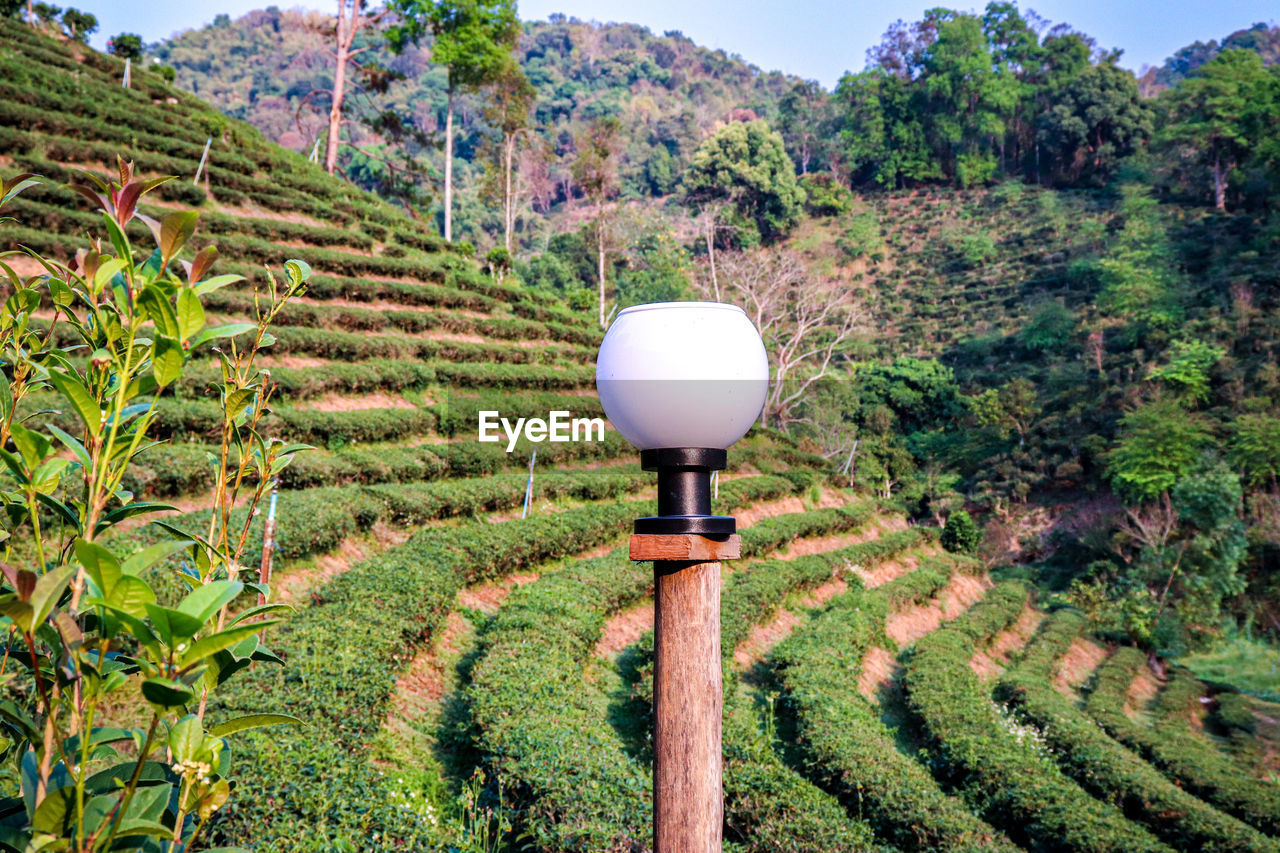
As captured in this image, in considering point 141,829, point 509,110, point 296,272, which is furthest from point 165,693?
point 509,110

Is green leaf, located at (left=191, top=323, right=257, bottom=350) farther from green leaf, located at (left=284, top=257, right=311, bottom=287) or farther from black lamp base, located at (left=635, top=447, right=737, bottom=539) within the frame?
black lamp base, located at (left=635, top=447, right=737, bottom=539)

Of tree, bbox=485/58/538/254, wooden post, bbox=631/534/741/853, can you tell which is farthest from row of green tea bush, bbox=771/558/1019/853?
tree, bbox=485/58/538/254

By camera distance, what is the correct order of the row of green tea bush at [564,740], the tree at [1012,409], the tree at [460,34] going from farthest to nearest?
the tree at [1012,409], the tree at [460,34], the row of green tea bush at [564,740]

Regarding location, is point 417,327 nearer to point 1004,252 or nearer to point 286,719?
point 286,719

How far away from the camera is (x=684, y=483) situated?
5.05ft

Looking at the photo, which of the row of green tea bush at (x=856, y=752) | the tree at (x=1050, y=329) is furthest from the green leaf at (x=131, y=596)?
the tree at (x=1050, y=329)

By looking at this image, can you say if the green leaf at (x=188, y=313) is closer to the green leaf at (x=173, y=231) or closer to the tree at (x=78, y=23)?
the green leaf at (x=173, y=231)

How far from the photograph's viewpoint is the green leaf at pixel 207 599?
2.40 feet

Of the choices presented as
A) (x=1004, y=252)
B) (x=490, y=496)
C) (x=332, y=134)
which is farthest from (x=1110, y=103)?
(x=490, y=496)

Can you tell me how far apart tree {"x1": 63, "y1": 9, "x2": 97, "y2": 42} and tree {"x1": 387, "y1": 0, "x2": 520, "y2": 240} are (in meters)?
6.39

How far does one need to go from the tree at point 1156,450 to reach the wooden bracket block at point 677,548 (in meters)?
20.4

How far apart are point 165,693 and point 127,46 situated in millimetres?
21649

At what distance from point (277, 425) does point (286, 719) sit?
304 inches

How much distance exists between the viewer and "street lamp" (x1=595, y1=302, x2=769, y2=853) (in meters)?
1.46
